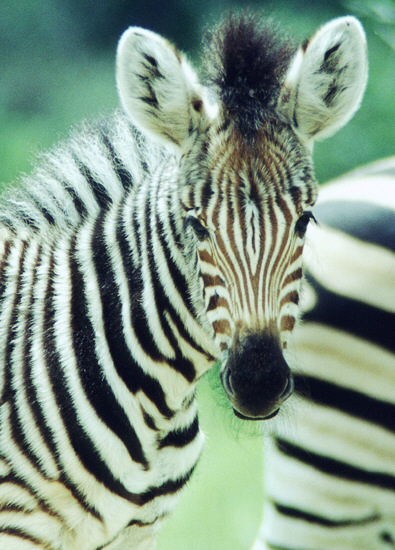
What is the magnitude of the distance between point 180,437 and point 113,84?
31.2ft

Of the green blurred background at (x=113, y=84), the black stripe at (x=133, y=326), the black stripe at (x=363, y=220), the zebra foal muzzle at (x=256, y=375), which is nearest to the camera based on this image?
the zebra foal muzzle at (x=256, y=375)

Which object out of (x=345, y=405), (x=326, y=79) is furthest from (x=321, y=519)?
(x=326, y=79)

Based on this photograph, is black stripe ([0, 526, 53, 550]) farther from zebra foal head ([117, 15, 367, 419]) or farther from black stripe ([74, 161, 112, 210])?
black stripe ([74, 161, 112, 210])

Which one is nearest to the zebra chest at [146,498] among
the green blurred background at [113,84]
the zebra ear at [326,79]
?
the zebra ear at [326,79]

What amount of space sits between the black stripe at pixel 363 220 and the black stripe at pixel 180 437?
117cm

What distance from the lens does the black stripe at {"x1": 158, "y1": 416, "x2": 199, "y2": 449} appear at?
302cm

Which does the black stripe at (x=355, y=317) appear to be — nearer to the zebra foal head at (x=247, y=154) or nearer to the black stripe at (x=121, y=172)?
the zebra foal head at (x=247, y=154)

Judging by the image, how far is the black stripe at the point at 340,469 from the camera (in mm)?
2908

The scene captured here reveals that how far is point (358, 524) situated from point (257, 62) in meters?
2.06

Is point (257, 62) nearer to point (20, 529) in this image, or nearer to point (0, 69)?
point (20, 529)

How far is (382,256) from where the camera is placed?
9.76 ft

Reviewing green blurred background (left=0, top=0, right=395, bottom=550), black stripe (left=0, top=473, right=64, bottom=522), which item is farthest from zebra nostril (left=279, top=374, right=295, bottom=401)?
green blurred background (left=0, top=0, right=395, bottom=550)

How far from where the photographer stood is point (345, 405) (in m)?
2.95

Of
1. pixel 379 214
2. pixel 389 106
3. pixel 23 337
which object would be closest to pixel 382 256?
pixel 379 214
